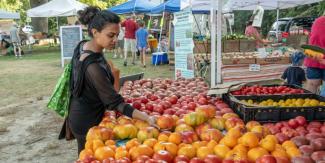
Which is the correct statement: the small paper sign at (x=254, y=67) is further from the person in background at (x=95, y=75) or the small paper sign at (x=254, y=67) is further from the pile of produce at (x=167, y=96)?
the person in background at (x=95, y=75)

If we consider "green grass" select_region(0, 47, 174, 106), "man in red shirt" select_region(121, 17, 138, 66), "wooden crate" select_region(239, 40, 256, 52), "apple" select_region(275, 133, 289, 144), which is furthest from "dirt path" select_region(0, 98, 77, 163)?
"man in red shirt" select_region(121, 17, 138, 66)

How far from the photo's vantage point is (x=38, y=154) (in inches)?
216

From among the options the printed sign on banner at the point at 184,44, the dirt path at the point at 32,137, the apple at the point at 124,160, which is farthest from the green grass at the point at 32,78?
the apple at the point at 124,160

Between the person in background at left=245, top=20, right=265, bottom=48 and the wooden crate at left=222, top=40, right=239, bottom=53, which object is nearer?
the wooden crate at left=222, top=40, right=239, bottom=53

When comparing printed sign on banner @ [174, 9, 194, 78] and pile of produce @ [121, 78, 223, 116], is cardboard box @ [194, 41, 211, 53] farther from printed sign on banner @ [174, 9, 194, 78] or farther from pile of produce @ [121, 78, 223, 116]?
pile of produce @ [121, 78, 223, 116]

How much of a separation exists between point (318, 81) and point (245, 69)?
128 inches

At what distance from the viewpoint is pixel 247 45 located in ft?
36.8

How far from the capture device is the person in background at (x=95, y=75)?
9.38ft

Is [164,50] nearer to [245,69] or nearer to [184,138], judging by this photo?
[245,69]

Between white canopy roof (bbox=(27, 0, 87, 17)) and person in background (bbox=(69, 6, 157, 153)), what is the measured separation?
56.1ft

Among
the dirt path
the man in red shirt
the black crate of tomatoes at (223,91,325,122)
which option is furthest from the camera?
the man in red shirt

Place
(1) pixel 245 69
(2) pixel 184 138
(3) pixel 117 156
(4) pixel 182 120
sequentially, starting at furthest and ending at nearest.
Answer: (1) pixel 245 69 → (4) pixel 182 120 → (2) pixel 184 138 → (3) pixel 117 156

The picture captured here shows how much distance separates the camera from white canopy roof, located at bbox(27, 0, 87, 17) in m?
19.6

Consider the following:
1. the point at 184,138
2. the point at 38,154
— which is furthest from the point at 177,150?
the point at 38,154
